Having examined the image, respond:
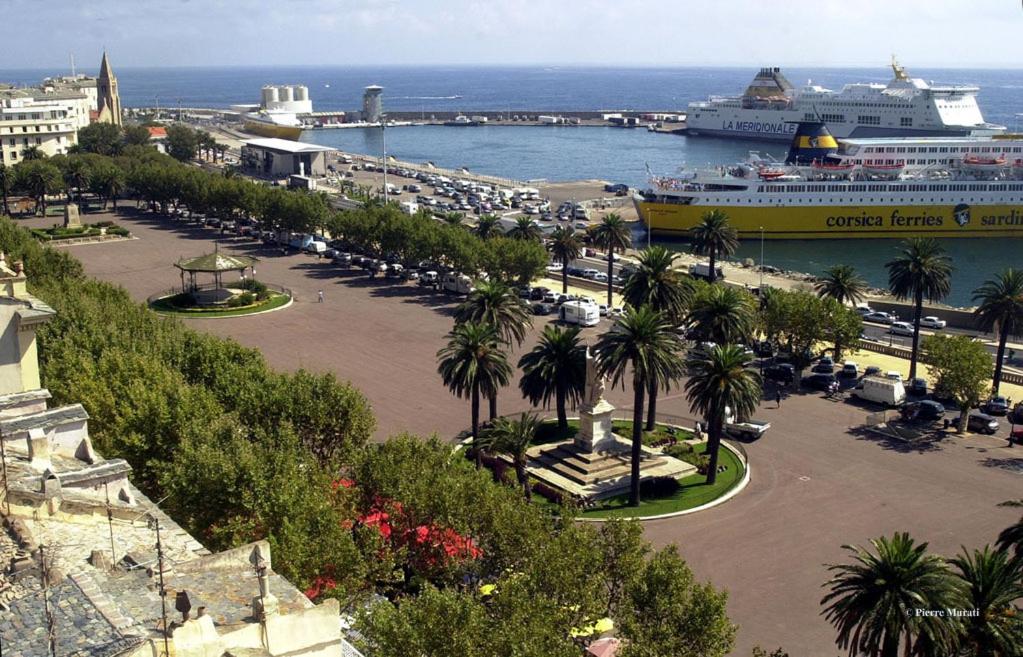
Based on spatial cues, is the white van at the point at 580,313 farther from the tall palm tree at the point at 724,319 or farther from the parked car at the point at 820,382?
the tall palm tree at the point at 724,319

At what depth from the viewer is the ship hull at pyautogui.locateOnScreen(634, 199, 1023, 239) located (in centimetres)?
9625

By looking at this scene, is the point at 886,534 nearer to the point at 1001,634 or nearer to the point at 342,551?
the point at 1001,634

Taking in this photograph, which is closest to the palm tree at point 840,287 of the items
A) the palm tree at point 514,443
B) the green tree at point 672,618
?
the palm tree at point 514,443

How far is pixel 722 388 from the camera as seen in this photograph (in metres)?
34.6

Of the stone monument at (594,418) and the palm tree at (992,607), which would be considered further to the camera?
the stone monument at (594,418)

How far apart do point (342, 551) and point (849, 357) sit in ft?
121

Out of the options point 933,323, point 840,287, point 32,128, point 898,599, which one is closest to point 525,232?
point 840,287

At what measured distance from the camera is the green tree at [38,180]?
97.6m

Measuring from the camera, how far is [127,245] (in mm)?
83250

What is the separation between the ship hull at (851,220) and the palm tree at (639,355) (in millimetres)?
61729

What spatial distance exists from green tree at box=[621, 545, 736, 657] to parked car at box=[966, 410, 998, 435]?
24644 mm

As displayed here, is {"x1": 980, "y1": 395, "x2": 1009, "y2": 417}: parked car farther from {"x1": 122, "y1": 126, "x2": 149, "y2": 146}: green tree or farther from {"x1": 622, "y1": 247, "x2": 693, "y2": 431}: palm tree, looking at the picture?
{"x1": 122, "y1": 126, "x2": 149, "y2": 146}: green tree

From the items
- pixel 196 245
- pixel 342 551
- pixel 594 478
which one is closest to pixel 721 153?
pixel 196 245

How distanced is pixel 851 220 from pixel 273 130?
391 feet
